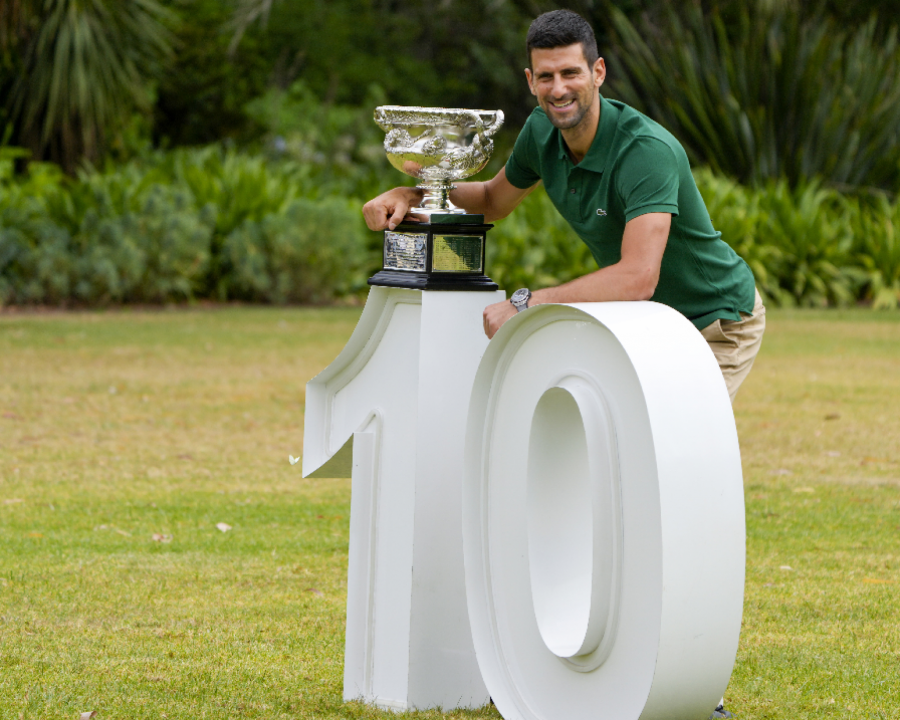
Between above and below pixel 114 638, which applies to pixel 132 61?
above

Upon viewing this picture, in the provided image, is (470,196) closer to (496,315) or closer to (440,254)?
(440,254)

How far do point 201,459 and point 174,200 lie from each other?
7857 millimetres

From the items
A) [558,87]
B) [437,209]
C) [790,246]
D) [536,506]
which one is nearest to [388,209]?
[437,209]

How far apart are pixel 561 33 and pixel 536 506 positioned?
1.22 meters

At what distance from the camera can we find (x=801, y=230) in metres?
15.3

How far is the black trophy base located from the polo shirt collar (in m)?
0.41

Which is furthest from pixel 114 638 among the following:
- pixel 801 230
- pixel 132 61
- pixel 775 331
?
pixel 132 61

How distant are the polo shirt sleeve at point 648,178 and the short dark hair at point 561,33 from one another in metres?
0.27

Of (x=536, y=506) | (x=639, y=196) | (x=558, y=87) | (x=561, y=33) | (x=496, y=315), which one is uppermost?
(x=561, y=33)

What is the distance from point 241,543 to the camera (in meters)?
5.44

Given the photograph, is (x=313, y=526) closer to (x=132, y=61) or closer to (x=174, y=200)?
(x=174, y=200)

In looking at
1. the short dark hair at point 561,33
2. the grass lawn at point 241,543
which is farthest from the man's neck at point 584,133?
the grass lawn at point 241,543

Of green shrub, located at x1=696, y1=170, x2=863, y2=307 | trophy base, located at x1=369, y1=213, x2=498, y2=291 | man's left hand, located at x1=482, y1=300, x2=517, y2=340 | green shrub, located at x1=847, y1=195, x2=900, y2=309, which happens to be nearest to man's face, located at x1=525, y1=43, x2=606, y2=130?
trophy base, located at x1=369, y1=213, x2=498, y2=291

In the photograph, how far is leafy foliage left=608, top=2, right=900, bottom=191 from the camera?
1697 centimetres
